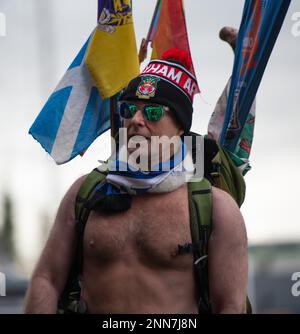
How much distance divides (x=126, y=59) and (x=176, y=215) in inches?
49.4

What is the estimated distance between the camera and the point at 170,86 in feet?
20.5

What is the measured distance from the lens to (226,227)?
5930 mm

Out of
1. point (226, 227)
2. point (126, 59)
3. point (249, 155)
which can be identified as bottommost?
point (226, 227)

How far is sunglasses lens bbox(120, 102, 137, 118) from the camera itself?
6121mm

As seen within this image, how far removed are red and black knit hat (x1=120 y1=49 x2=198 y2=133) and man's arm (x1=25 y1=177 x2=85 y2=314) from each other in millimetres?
666

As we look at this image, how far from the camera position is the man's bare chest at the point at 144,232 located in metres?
5.97

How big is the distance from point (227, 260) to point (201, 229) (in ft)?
0.71

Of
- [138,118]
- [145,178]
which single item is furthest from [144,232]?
[138,118]

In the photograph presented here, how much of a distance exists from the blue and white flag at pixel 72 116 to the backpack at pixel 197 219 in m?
0.46

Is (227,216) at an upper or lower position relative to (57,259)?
upper

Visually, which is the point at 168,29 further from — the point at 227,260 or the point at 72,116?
the point at 227,260
